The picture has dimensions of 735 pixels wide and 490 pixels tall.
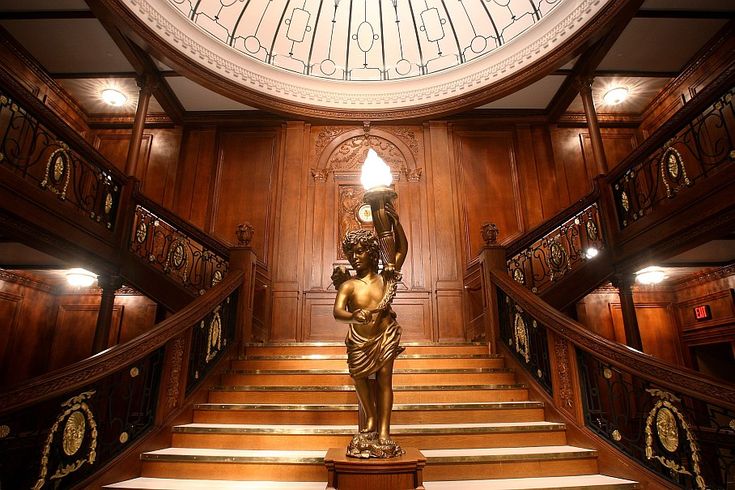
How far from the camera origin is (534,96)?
7.00 m

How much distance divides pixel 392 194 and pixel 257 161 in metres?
5.68

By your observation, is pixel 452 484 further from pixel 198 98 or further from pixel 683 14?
pixel 198 98

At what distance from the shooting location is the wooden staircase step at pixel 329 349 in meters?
4.57

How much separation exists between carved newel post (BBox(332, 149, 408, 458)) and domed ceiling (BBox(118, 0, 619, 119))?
4.89m

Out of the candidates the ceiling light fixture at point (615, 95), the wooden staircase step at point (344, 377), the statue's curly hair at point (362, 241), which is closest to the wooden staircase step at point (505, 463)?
the wooden staircase step at point (344, 377)

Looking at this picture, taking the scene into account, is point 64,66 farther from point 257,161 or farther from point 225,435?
point 225,435

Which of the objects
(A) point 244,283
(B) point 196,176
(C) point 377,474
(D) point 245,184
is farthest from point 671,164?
(B) point 196,176

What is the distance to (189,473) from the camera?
2.60m

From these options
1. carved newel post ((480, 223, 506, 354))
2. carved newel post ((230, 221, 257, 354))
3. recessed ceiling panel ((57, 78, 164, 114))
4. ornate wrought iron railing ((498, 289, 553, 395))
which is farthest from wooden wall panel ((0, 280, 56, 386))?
ornate wrought iron railing ((498, 289, 553, 395))

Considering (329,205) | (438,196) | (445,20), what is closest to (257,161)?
(329,205)

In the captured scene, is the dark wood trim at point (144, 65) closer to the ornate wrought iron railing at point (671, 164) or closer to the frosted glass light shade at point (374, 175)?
the frosted glass light shade at point (374, 175)

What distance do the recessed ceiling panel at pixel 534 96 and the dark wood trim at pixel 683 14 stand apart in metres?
1.37

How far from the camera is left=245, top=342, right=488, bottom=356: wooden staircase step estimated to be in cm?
457

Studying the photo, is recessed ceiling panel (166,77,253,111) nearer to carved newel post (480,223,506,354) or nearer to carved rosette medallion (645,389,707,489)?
carved newel post (480,223,506,354)
